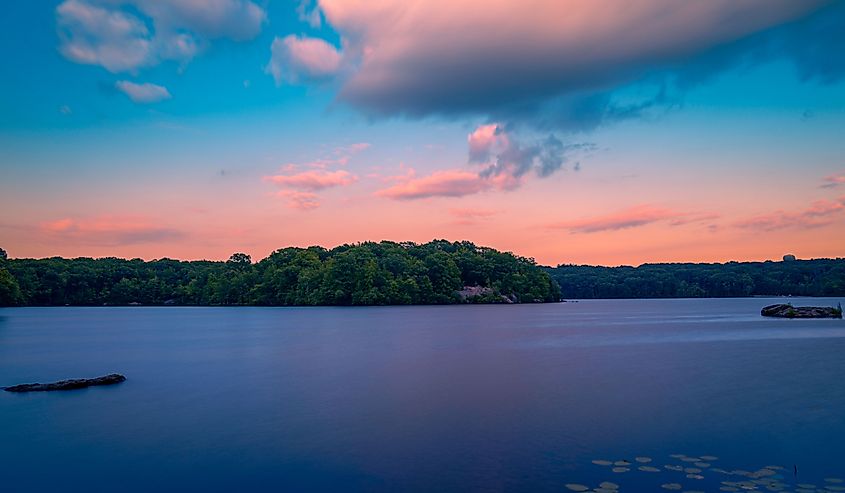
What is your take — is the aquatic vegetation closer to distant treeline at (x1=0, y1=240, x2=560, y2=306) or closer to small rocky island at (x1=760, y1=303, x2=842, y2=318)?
small rocky island at (x1=760, y1=303, x2=842, y2=318)

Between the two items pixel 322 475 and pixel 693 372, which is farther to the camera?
pixel 693 372

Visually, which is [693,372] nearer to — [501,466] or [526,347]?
[526,347]

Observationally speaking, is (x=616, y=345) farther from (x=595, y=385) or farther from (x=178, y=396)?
(x=178, y=396)

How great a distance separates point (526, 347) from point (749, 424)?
24444mm

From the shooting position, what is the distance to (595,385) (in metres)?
23.7

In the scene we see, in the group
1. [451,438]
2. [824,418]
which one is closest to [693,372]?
[824,418]

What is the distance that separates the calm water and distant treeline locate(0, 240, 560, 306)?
106m

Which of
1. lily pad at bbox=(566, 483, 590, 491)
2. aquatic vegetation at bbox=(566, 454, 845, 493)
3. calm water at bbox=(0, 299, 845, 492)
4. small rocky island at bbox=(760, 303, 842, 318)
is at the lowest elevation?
calm water at bbox=(0, 299, 845, 492)

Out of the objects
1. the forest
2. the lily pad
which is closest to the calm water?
the lily pad

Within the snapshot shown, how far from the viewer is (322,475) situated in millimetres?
12367

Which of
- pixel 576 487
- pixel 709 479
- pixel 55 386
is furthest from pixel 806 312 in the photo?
pixel 55 386

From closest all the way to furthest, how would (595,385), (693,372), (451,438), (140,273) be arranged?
1. (451,438)
2. (595,385)
3. (693,372)
4. (140,273)

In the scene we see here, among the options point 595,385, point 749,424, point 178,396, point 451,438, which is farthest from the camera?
point 595,385

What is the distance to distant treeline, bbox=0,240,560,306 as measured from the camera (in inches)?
5576
